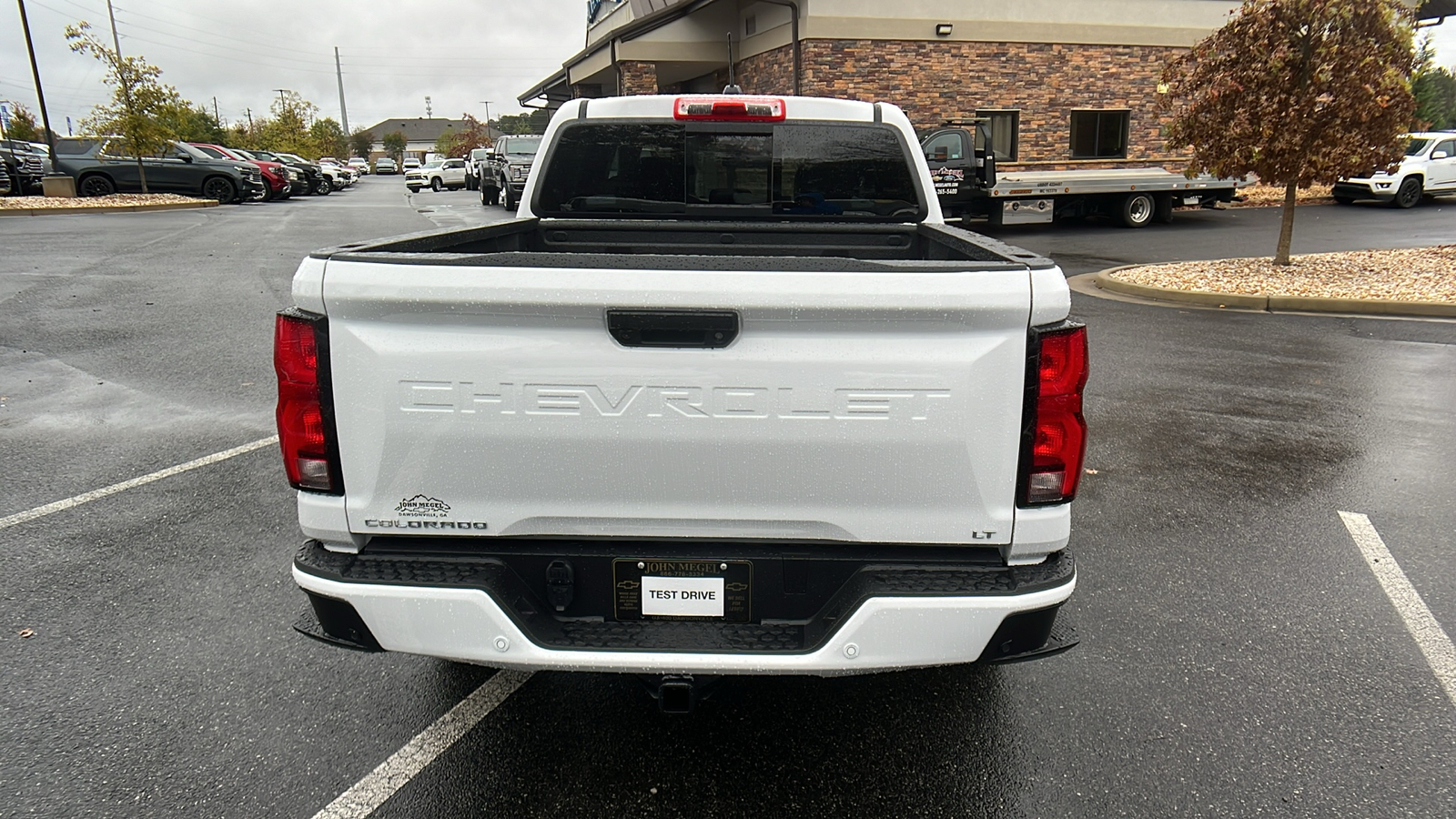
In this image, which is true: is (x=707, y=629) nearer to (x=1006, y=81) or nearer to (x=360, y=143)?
(x=1006, y=81)

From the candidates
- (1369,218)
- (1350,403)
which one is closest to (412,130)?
(1369,218)

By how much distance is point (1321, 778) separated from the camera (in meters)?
2.75

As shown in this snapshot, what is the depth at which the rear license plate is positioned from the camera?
239 centimetres

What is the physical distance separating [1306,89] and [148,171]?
30.7 metres

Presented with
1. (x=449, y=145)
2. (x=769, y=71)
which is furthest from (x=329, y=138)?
(x=769, y=71)

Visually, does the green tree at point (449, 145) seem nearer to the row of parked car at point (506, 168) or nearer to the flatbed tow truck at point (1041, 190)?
the row of parked car at point (506, 168)

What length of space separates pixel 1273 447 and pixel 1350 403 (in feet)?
5.17

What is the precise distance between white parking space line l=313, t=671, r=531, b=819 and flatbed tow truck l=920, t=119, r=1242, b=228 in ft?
53.0

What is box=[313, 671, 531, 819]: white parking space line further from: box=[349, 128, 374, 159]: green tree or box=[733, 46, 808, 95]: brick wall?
box=[349, 128, 374, 159]: green tree

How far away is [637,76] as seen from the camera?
28859 millimetres

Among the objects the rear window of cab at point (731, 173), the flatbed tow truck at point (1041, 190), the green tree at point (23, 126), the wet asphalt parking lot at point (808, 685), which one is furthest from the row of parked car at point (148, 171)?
the green tree at point (23, 126)

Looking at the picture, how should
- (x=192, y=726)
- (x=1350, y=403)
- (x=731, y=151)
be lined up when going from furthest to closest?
(x=1350, y=403) < (x=731, y=151) < (x=192, y=726)

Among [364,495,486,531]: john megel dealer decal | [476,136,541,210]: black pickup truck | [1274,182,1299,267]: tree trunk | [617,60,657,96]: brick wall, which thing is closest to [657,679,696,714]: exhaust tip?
[364,495,486,531]: john megel dealer decal

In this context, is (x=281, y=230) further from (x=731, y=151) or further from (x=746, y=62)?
(x=731, y=151)
